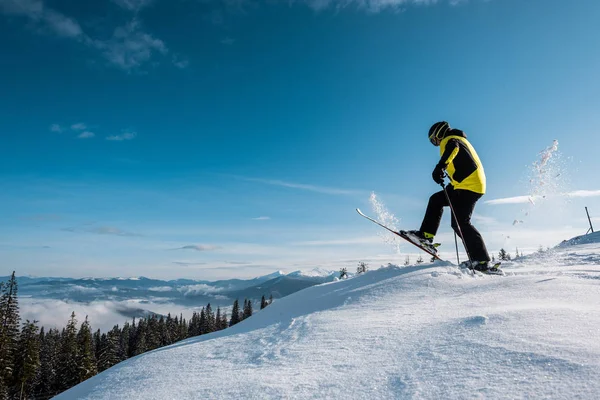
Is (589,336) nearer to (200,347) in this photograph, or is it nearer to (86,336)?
(200,347)

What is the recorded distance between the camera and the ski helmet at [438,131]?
21.3 ft

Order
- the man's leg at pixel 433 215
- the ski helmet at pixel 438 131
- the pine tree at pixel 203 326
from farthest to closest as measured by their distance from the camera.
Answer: the pine tree at pixel 203 326 → the man's leg at pixel 433 215 → the ski helmet at pixel 438 131

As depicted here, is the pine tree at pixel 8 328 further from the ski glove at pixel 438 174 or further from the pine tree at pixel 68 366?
the ski glove at pixel 438 174

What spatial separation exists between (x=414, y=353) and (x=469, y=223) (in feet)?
14.2

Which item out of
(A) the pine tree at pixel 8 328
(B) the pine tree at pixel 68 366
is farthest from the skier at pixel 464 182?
(B) the pine tree at pixel 68 366

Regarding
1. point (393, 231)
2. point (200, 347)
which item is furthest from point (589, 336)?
point (393, 231)

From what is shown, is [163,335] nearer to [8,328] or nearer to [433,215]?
[8,328]

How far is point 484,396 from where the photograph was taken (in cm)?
177

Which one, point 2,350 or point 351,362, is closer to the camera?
point 351,362

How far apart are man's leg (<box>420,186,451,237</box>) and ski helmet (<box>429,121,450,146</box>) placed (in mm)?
1078

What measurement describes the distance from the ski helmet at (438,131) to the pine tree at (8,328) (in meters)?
43.8

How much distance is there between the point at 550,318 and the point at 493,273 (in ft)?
10.5

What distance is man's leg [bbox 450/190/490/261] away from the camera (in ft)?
19.3

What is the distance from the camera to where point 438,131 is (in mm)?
6516
